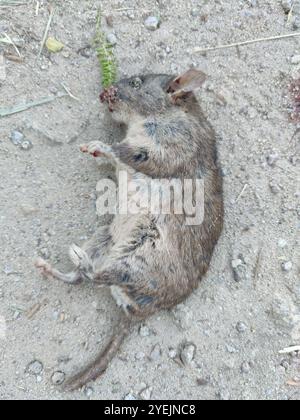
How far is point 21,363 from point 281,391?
6.30ft

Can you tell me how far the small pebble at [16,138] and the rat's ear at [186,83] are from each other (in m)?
1.19

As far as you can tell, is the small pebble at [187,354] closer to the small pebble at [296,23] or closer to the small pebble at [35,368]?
the small pebble at [35,368]

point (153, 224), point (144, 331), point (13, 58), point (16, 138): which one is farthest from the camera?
point (13, 58)

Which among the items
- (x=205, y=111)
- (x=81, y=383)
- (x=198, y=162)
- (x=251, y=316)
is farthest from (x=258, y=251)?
(x=81, y=383)

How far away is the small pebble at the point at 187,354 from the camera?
13.8 ft

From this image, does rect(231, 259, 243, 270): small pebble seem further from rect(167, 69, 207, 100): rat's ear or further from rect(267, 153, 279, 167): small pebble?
rect(167, 69, 207, 100): rat's ear

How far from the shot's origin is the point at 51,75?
455 centimetres

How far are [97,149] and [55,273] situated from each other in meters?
0.96

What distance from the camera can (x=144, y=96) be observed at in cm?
436

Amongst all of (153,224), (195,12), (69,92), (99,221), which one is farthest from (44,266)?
(195,12)

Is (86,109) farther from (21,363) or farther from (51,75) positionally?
(21,363)

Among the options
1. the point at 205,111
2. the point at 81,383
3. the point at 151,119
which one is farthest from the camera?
the point at 205,111

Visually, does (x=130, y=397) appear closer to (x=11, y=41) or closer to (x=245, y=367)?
(x=245, y=367)

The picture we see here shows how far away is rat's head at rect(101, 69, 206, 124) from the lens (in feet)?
14.2
